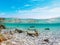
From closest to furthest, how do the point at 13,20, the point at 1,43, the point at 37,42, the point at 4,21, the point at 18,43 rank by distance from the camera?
the point at 1,43 → the point at 18,43 → the point at 37,42 → the point at 4,21 → the point at 13,20

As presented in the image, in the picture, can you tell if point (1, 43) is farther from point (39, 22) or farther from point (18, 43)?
point (39, 22)

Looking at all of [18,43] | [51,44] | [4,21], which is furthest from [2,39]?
[4,21]

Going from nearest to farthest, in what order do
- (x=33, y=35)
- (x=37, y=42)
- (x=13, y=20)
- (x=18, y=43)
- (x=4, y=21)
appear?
(x=18, y=43), (x=37, y=42), (x=33, y=35), (x=4, y=21), (x=13, y=20)

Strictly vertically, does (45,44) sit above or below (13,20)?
below

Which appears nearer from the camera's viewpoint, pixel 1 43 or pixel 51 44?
pixel 1 43

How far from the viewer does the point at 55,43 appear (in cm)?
716

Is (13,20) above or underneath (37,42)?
above

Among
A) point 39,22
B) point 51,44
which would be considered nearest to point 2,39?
point 51,44

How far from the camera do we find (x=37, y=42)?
24.6 ft

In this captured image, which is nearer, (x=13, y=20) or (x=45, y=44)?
(x=45, y=44)

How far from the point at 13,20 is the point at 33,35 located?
9.16 m

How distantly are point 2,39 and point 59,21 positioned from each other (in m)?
11.8

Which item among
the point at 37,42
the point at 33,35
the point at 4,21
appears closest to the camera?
the point at 37,42

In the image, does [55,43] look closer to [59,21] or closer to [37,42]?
[37,42]
